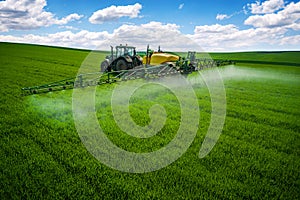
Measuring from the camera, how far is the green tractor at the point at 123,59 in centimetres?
1398

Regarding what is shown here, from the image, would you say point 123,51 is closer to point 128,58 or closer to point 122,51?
point 122,51

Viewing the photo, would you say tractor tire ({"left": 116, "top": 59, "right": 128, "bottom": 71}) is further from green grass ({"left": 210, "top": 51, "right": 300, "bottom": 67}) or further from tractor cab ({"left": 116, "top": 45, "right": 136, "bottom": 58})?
green grass ({"left": 210, "top": 51, "right": 300, "bottom": 67})

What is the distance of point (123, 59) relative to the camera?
1405cm

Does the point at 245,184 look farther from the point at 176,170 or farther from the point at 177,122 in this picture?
the point at 177,122

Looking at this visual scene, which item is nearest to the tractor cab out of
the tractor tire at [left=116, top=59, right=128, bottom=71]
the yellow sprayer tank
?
the tractor tire at [left=116, top=59, right=128, bottom=71]

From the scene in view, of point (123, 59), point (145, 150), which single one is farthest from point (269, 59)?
point (145, 150)

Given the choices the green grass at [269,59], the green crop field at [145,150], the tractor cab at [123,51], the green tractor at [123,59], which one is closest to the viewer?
the green crop field at [145,150]

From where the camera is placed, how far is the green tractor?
1398 cm

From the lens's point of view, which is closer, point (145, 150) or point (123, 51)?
point (145, 150)

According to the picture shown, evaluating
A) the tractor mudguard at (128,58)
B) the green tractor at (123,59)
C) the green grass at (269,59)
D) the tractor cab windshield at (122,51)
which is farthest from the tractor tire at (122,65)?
the green grass at (269,59)

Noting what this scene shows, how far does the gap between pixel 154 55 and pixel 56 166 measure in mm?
13049

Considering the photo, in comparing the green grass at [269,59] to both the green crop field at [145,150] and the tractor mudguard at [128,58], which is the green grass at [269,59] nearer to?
the tractor mudguard at [128,58]

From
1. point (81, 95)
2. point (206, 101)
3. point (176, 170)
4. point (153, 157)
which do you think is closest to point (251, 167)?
point (176, 170)

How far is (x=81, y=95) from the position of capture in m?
8.91
